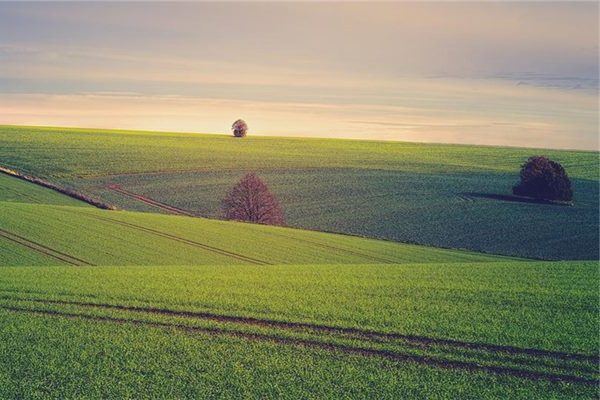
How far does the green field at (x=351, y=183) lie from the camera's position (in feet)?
146

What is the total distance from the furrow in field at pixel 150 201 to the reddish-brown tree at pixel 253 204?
496 cm

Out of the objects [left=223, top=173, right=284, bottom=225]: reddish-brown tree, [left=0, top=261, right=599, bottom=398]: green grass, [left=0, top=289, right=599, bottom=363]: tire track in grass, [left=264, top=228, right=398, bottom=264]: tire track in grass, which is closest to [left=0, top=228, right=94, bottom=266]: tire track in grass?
[left=0, top=261, right=599, bottom=398]: green grass

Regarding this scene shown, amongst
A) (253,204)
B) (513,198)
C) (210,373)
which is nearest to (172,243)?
(253,204)

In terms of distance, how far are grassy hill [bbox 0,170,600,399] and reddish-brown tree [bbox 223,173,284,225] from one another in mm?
20853

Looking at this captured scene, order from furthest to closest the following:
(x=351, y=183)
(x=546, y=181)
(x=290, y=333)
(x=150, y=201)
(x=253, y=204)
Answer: (x=351, y=183)
(x=546, y=181)
(x=150, y=201)
(x=253, y=204)
(x=290, y=333)

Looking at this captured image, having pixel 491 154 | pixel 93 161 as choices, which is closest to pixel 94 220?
pixel 93 161

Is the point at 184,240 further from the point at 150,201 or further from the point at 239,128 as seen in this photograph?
the point at 239,128

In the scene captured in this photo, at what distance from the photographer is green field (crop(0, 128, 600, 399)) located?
12.2 m

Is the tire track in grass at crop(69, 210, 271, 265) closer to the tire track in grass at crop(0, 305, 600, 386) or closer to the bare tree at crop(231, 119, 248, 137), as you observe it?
the tire track in grass at crop(0, 305, 600, 386)

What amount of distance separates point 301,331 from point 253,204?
30.6 meters

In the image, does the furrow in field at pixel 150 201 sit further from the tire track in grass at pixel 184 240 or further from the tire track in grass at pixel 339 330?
the tire track in grass at pixel 339 330

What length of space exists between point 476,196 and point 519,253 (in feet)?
65.9

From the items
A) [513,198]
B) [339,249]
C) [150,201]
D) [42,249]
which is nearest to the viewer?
[42,249]

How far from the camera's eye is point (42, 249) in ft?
91.9
